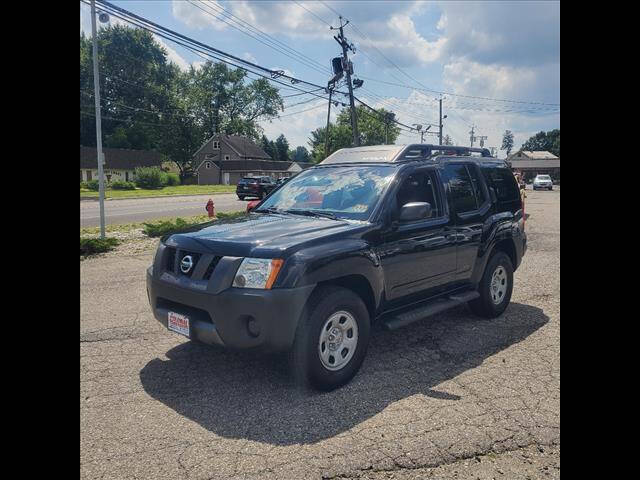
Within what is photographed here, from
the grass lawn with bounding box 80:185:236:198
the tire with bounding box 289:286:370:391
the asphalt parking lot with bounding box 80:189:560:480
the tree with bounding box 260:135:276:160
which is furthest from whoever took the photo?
the tree with bounding box 260:135:276:160

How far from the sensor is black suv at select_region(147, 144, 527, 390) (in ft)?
11.2

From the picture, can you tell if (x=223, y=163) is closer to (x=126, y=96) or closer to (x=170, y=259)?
(x=126, y=96)

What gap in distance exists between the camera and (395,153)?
17.0 feet

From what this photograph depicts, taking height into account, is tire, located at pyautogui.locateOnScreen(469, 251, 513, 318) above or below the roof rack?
below

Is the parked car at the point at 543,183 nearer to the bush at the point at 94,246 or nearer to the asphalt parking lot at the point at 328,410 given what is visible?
the bush at the point at 94,246

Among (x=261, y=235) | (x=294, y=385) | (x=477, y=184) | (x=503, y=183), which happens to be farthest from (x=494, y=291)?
(x=261, y=235)

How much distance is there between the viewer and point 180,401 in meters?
3.56

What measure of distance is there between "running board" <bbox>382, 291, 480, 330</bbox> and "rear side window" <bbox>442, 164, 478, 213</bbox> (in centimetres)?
94

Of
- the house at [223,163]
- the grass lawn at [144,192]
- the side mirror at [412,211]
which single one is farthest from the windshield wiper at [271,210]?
the house at [223,163]

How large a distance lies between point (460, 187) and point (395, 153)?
84 cm

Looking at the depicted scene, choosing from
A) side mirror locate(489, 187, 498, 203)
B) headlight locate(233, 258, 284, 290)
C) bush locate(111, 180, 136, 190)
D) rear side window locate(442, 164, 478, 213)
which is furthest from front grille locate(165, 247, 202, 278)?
bush locate(111, 180, 136, 190)

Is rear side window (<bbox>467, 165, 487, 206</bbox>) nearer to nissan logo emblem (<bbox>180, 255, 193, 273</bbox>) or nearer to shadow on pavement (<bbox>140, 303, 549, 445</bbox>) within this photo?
shadow on pavement (<bbox>140, 303, 549, 445</bbox>)
